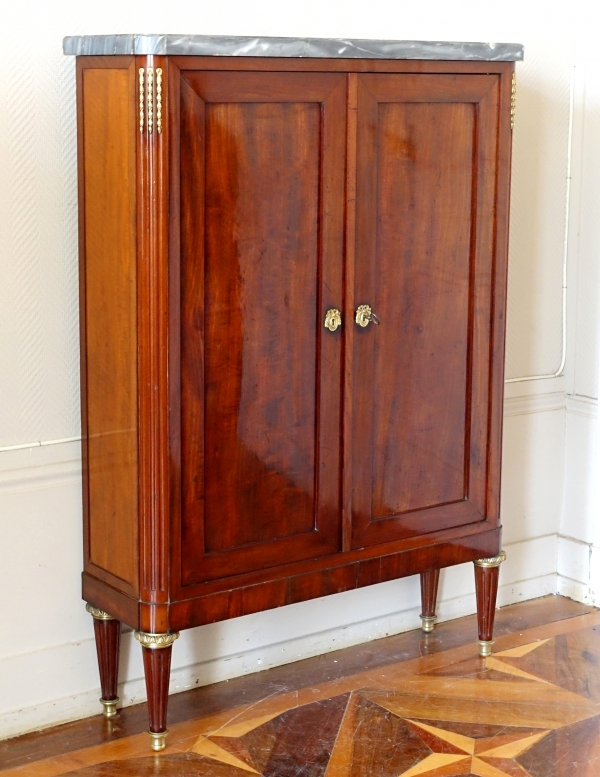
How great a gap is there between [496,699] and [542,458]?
0.94 meters

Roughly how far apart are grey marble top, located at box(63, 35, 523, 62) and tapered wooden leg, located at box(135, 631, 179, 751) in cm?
122

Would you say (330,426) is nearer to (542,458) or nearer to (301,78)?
(301,78)

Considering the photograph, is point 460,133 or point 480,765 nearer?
point 480,765

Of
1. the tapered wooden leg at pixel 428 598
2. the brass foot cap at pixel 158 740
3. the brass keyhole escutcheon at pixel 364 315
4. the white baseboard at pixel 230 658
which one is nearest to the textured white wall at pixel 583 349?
the white baseboard at pixel 230 658

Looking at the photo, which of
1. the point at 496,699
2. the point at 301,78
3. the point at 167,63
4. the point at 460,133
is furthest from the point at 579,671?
the point at 167,63

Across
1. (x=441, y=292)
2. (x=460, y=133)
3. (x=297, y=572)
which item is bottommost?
(x=297, y=572)

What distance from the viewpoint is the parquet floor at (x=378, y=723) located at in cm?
247

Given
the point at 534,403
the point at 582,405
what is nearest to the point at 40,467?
the point at 534,403

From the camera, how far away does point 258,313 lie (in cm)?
240

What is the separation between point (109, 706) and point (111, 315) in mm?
972

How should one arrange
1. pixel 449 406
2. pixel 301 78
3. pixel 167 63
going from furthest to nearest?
pixel 449 406
pixel 301 78
pixel 167 63

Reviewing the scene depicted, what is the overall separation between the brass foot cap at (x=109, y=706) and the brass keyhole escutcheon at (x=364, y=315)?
3.57 feet

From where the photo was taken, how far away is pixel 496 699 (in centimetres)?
280

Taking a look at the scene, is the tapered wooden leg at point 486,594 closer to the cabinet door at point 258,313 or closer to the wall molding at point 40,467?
the cabinet door at point 258,313
